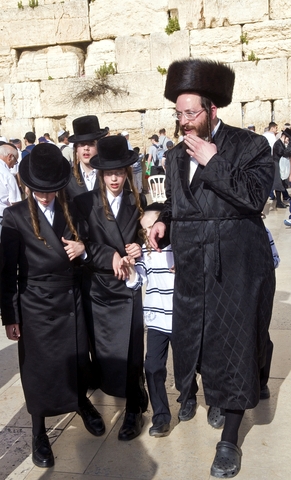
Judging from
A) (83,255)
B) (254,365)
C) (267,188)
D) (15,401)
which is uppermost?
(267,188)

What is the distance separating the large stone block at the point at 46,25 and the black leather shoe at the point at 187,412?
16008 mm

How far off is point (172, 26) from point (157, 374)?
15277mm

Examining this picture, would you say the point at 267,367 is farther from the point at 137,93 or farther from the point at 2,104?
the point at 2,104

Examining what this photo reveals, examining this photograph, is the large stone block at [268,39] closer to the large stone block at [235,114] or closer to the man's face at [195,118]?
the large stone block at [235,114]

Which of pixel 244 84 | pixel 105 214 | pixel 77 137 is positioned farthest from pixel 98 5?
pixel 105 214

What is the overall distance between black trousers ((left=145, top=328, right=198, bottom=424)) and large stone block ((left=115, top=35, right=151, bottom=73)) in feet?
49.1

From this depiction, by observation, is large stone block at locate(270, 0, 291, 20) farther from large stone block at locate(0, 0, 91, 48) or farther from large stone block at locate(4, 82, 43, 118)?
large stone block at locate(4, 82, 43, 118)

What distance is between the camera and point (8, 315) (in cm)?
351

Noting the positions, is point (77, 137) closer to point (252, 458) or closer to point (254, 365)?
point (254, 365)

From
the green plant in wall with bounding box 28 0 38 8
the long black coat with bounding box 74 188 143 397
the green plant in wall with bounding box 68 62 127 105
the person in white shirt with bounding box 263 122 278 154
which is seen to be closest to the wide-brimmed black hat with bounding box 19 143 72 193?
the long black coat with bounding box 74 188 143 397

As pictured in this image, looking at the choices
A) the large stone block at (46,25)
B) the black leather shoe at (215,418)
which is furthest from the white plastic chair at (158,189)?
the black leather shoe at (215,418)

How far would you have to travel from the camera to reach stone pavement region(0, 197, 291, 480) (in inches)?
132

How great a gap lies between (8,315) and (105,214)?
2.67ft

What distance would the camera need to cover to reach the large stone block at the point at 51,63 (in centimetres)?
1839
